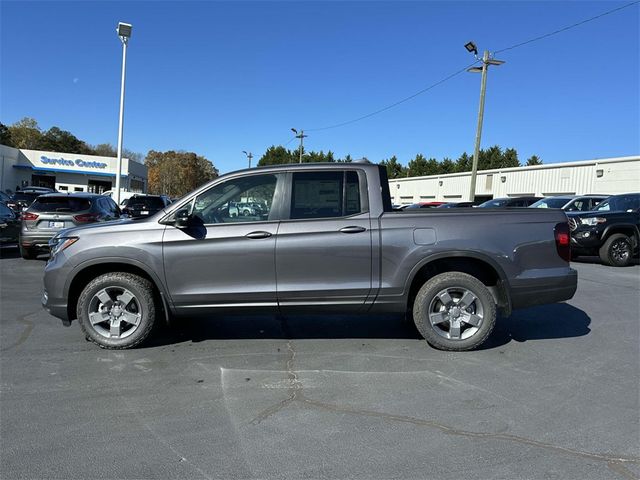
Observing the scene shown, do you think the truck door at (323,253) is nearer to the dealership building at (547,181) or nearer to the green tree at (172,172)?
the dealership building at (547,181)

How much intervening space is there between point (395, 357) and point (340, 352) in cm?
58

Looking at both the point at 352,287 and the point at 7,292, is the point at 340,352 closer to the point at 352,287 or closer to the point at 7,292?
the point at 352,287

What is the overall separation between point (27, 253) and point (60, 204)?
1.43 metres

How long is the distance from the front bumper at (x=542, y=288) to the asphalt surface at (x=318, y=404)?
582mm

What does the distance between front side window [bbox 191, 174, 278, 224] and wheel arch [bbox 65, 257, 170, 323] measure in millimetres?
810

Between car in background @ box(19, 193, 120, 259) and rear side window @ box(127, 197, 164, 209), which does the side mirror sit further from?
rear side window @ box(127, 197, 164, 209)

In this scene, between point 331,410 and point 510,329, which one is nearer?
point 331,410

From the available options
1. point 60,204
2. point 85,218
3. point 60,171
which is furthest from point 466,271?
point 60,171

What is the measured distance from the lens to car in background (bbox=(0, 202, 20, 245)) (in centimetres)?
1145

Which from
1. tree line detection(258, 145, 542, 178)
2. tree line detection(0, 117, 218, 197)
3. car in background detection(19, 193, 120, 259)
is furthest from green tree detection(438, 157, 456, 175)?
car in background detection(19, 193, 120, 259)

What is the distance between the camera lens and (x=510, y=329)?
593cm

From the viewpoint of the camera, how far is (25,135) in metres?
84.0

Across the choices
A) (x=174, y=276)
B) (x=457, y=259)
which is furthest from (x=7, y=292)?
(x=457, y=259)

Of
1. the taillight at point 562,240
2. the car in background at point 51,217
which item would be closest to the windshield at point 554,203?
the taillight at point 562,240
